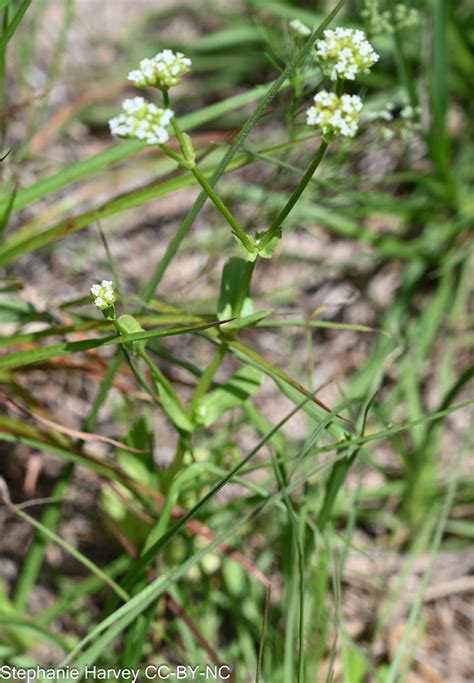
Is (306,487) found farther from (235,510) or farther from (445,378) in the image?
(445,378)

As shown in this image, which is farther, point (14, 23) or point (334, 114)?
point (14, 23)

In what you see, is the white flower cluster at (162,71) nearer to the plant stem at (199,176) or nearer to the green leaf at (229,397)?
the plant stem at (199,176)

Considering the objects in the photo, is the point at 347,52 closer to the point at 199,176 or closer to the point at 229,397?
the point at 199,176

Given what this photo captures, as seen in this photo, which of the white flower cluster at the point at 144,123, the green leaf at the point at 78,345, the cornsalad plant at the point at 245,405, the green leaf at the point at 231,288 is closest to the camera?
the white flower cluster at the point at 144,123

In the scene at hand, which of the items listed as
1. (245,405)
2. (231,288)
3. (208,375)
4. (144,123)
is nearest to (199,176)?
(144,123)

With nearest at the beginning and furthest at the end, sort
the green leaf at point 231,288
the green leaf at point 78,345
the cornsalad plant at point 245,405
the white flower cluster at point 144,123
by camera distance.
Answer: the white flower cluster at point 144,123 < the green leaf at point 78,345 < the cornsalad plant at point 245,405 < the green leaf at point 231,288

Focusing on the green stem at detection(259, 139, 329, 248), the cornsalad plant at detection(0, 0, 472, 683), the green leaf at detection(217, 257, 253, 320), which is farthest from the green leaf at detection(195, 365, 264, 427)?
the green stem at detection(259, 139, 329, 248)

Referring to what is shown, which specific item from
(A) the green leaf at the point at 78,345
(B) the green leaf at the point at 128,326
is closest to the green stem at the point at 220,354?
(A) the green leaf at the point at 78,345

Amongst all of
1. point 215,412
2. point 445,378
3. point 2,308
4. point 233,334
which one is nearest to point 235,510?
point 215,412
